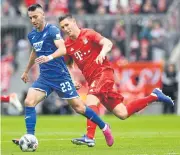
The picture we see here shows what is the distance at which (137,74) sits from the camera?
30281 millimetres

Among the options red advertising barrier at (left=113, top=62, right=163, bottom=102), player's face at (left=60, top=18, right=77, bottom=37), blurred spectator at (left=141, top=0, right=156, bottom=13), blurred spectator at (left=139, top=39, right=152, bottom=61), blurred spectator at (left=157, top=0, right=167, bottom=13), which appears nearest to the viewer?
player's face at (left=60, top=18, right=77, bottom=37)

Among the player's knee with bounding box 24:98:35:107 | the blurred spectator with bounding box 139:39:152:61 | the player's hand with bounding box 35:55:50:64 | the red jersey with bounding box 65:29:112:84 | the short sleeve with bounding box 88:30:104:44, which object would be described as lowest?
the blurred spectator with bounding box 139:39:152:61

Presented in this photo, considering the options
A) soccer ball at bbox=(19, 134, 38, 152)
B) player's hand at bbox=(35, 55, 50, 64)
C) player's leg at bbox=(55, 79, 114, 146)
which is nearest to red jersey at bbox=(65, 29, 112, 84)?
player's leg at bbox=(55, 79, 114, 146)

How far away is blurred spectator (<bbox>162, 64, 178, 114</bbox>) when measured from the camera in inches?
1170

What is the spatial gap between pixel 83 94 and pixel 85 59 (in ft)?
45.2

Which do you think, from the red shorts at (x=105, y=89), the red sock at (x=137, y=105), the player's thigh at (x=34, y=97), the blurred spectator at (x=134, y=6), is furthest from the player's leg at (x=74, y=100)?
the blurred spectator at (x=134, y=6)

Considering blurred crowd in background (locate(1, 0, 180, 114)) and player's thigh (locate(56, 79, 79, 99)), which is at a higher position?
player's thigh (locate(56, 79, 79, 99))

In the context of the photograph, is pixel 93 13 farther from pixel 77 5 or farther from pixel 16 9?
pixel 16 9

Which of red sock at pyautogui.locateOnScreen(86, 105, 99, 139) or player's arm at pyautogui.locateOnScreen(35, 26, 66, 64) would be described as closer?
player's arm at pyautogui.locateOnScreen(35, 26, 66, 64)

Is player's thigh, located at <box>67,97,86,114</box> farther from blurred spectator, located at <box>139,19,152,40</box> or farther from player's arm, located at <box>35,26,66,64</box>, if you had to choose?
blurred spectator, located at <box>139,19,152,40</box>

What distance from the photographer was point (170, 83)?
2984 cm

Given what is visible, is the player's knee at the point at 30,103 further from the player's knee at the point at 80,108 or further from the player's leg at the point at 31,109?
the player's knee at the point at 80,108

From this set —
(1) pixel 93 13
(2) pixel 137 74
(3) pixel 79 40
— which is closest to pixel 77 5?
(1) pixel 93 13

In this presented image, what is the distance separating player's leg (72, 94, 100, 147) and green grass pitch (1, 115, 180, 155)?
0.12m
